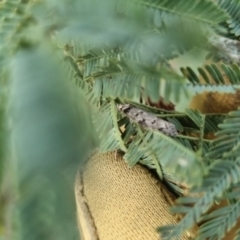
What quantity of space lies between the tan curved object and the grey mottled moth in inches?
2.0

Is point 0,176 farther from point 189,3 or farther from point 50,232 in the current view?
point 189,3

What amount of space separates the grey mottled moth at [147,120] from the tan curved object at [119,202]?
0.05m

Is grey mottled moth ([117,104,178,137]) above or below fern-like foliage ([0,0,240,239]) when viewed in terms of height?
below

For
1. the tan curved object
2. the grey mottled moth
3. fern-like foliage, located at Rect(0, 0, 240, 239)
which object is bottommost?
the tan curved object

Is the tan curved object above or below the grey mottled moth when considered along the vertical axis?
below

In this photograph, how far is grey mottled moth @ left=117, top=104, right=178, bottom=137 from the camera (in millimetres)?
330

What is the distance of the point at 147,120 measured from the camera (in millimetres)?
348

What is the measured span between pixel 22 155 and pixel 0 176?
0.05m

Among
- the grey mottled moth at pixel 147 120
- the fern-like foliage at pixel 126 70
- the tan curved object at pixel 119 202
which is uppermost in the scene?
the fern-like foliage at pixel 126 70

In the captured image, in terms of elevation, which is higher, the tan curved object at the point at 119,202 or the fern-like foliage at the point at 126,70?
the fern-like foliage at the point at 126,70

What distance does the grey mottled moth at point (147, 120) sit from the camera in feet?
1.08

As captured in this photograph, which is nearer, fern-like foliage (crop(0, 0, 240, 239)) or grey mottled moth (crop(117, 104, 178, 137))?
fern-like foliage (crop(0, 0, 240, 239))

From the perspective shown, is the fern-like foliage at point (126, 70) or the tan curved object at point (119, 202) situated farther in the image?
the tan curved object at point (119, 202)

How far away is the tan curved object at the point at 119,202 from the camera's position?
0.37m
